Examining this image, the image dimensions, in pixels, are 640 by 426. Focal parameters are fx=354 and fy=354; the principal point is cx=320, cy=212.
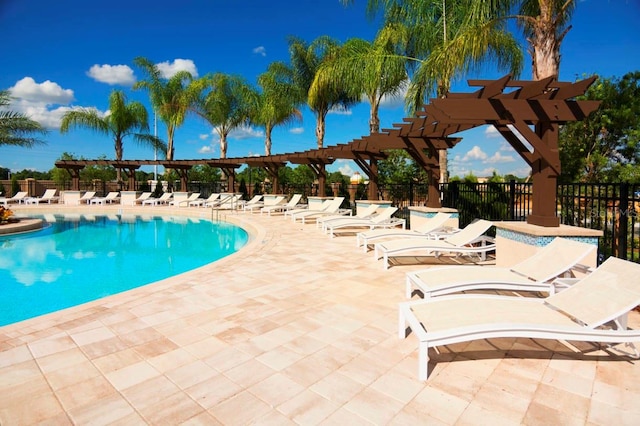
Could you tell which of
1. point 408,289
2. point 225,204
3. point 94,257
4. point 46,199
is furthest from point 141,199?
point 408,289

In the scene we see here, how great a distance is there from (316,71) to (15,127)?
53.6ft

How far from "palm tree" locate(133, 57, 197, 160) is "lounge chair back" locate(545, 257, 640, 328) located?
2991 cm

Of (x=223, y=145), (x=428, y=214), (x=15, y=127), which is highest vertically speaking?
(x=223, y=145)

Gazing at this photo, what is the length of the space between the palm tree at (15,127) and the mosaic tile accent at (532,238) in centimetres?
2161

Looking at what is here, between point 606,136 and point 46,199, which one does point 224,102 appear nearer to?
point 46,199

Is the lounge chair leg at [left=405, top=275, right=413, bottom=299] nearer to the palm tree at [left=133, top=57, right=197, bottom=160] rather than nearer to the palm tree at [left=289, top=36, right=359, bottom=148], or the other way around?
the palm tree at [left=289, top=36, right=359, bottom=148]

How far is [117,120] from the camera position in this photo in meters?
28.8

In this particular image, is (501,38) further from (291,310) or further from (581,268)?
(291,310)

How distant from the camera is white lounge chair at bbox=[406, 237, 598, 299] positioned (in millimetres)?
3959

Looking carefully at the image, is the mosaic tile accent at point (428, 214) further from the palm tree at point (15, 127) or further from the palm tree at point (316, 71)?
the palm tree at point (15, 127)

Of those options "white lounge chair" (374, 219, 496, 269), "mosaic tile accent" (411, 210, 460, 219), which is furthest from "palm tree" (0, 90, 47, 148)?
"white lounge chair" (374, 219, 496, 269)

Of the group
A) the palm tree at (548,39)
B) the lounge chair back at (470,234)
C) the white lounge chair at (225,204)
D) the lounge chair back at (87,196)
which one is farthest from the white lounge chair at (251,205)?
the palm tree at (548,39)

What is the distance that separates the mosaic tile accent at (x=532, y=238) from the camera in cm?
510

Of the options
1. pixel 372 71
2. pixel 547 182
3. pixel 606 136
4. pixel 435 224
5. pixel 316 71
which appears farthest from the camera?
pixel 316 71
